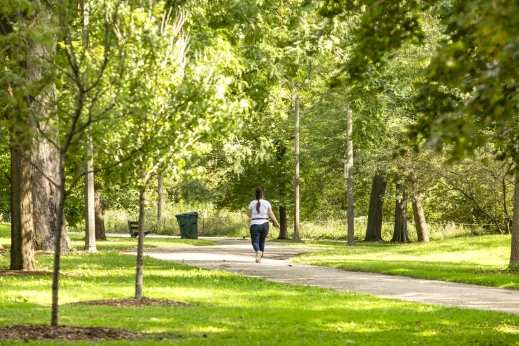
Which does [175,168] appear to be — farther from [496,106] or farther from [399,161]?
[399,161]

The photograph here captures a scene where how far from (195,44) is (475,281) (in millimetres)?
9357

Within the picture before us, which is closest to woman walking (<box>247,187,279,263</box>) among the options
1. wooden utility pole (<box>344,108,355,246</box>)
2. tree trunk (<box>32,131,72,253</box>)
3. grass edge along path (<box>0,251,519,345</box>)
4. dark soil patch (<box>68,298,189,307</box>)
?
grass edge along path (<box>0,251,519,345</box>)

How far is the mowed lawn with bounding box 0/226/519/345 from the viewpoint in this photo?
34.7 ft

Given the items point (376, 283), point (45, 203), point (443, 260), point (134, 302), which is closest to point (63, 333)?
point (134, 302)

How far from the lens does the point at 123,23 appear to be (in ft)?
43.8

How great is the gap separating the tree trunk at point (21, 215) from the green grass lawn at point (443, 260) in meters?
8.08

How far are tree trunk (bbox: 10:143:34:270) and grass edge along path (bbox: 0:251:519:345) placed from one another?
63.6 inches

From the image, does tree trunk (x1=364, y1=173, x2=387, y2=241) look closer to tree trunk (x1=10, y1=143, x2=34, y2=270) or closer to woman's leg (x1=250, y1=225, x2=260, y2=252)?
woman's leg (x1=250, y1=225, x2=260, y2=252)

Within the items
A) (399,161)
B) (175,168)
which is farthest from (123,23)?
(399,161)

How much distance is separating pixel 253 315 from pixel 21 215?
7.99 m

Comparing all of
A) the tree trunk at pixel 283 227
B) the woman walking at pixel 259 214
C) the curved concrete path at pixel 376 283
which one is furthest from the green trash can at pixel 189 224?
the woman walking at pixel 259 214

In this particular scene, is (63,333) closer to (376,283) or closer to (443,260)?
(376,283)

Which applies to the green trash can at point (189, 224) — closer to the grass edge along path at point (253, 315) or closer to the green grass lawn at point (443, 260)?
the green grass lawn at point (443, 260)

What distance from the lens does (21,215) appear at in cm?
1867
